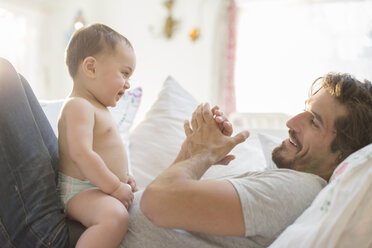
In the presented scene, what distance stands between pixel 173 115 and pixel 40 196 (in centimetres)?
86

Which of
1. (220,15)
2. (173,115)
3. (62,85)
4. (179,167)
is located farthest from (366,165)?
(62,85)

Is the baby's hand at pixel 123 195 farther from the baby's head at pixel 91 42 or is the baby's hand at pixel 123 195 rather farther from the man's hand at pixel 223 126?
the baby's head at pixel 91 42

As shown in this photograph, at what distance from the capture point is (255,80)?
11.4ft

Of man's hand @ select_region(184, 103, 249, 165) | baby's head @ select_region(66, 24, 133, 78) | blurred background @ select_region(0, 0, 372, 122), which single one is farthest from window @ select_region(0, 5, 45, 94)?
man's hand @ select_region(184, 103, 249, 165)

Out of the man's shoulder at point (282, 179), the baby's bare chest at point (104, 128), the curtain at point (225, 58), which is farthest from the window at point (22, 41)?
the man's shoulder at point (282, 179)

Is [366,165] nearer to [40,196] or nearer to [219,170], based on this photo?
[219,170]

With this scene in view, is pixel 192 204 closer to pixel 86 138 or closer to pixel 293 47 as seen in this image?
pixel 86 138

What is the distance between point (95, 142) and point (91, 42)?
0.33 metres

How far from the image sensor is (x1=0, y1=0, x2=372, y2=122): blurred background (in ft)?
10.1

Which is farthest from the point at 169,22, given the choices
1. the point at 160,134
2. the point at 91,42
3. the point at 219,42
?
the point at 91,42

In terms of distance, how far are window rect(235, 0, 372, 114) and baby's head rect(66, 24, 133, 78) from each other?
2.39 m

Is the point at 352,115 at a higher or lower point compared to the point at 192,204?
higher

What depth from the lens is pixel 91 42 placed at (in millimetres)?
1120

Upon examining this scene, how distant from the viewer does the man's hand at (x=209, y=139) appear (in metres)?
1.01
